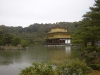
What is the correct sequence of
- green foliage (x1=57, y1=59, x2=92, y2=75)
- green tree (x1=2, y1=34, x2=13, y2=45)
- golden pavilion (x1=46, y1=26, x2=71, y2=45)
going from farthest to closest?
golden pavilion (x1=46, y1=26, x2=71, y2=45) → green tree (x1=2, y1=34, x2=13, y2=45) → green foliage (x1=57, y1=59, x2=92, y2=75)

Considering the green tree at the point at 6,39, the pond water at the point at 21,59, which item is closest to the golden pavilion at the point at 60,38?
the green tree at the point at 6,39

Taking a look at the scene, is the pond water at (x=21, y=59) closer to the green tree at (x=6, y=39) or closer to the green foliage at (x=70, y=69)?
the green foliage at (x=70, y=69)

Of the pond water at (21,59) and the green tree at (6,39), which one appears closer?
the pond water at (21,59)

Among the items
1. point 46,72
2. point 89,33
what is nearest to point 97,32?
point 89,33

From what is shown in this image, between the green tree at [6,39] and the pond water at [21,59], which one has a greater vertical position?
the green tree at [6,39]

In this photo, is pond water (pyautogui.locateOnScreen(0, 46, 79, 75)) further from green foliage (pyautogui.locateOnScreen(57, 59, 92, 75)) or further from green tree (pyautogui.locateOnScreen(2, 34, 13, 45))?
green tree (pyautogui.locateOnScreen(2, 34, 13, 45))

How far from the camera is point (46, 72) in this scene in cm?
701

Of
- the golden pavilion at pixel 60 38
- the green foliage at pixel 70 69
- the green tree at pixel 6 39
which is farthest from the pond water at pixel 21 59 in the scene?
the golden pavilion at pixel 60 38

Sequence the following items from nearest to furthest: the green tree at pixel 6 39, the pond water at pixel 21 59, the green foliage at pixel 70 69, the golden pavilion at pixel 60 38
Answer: the green foliage at pixel 70 69 < the pond water at pixel 21 59 < the green tree at pixel 6 39 < the golden pavilion at pixel 60 38

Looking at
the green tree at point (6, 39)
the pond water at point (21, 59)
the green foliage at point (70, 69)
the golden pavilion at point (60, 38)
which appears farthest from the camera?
the golden pavilion at point (60, 38)

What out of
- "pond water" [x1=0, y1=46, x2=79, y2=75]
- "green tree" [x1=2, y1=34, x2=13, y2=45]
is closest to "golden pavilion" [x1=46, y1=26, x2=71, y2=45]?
"green tree" [x1=2, y1=34, x2=13, y2=45]

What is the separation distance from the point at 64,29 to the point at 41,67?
46242 millimetres

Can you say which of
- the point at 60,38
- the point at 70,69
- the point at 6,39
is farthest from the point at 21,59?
the point at 60,38

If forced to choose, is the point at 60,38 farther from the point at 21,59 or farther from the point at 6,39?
the point at 21,59
